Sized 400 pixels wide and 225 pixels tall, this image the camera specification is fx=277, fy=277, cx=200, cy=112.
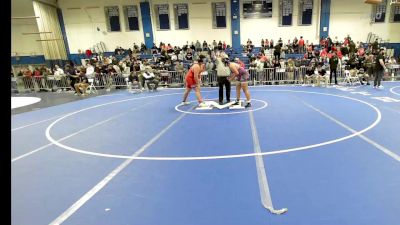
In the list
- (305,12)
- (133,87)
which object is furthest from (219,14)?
(133,87)

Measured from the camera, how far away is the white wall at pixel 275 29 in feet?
77.4

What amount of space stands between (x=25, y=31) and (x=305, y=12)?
25.3m

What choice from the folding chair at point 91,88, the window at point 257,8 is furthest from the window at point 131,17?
the folding chair at point 91,88

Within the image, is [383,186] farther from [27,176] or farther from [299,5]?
[299,5]

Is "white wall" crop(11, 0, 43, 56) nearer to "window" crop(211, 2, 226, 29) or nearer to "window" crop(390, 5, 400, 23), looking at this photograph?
"window" crop(211, 2, 226, 29)

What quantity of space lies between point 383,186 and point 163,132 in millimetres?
4678

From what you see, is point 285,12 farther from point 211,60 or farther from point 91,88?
point 91,88

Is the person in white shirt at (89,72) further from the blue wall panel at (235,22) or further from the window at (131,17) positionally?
the blue wall panel at (235,22)

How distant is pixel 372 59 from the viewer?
15008 mm

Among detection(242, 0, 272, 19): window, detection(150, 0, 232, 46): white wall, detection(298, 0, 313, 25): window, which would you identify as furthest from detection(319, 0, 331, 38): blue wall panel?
detection(150, 0, 232, 46): white wall

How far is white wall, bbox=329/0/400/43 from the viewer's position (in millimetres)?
23031

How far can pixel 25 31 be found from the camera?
2580 centimetres

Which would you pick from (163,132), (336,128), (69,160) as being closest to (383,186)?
(336,128)

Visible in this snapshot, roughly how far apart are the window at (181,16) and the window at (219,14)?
2.40 meters
